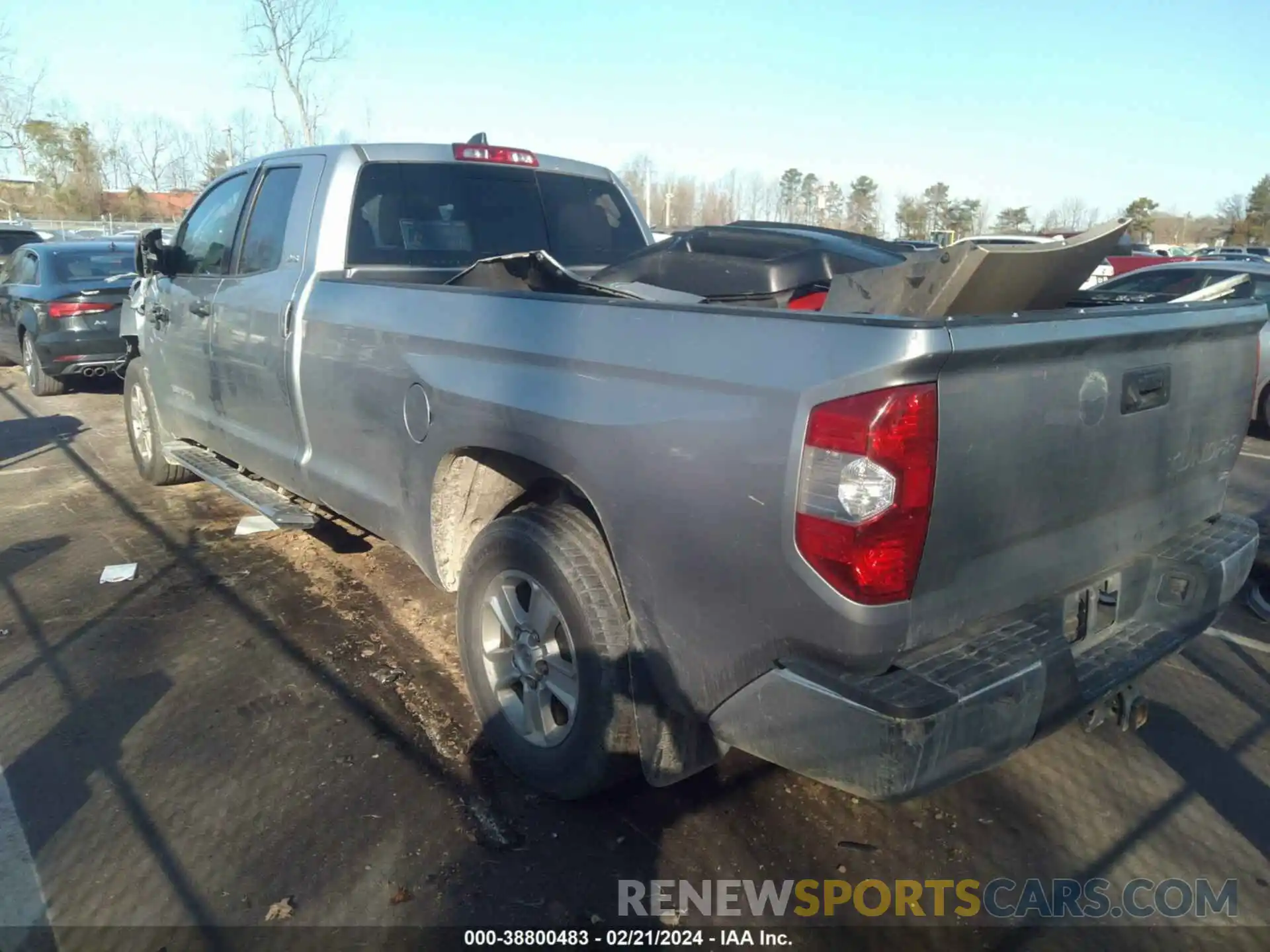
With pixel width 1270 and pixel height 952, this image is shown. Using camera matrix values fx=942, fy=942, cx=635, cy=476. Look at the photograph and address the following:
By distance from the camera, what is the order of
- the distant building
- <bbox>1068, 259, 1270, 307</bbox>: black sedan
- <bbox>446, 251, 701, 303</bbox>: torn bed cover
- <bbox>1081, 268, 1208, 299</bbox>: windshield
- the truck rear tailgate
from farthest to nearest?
the distant building
<bbox>1081, 268, 1208, 299</bbox>: windshield
<bbox>1068, 259, 1270, 307</bbox>: black sedan
<bbox>446, 251, 701, 303</bbox>: torn bed cover
the truck rear tailgate

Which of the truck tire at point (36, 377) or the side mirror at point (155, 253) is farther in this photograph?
the truck tire at point (36, 377)

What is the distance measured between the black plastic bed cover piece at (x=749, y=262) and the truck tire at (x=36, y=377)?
29.5 ft

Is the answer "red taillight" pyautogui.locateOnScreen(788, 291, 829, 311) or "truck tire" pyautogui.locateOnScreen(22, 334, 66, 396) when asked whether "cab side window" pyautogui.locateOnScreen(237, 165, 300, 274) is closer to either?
"red taillight" pyautogui.locateOnScreen(788, 291, 829, 311)

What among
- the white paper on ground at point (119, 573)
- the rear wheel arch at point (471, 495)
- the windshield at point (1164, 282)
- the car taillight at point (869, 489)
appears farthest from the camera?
the windshield at point (1164, 282)

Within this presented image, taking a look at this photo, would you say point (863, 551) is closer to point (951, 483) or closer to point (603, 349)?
point (951, 483)

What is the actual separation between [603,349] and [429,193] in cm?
234

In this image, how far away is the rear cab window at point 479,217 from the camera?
14.0ft

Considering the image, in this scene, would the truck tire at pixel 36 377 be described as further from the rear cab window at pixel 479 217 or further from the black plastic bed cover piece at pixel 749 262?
the black plastic bed cover piece at pixel 749 262

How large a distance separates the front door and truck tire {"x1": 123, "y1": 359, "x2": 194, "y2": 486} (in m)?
0.37

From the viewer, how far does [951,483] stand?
208 cm

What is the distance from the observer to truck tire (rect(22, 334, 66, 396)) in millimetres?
10406


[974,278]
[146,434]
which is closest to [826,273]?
[974,278]

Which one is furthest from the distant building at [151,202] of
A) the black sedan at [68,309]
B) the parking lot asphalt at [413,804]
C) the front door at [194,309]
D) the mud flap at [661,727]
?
the mud flap at [661,727]

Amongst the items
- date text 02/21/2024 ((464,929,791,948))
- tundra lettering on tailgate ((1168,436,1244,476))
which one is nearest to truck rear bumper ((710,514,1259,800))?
tundra lettering on tailgate ((1168,436,1244,476))
